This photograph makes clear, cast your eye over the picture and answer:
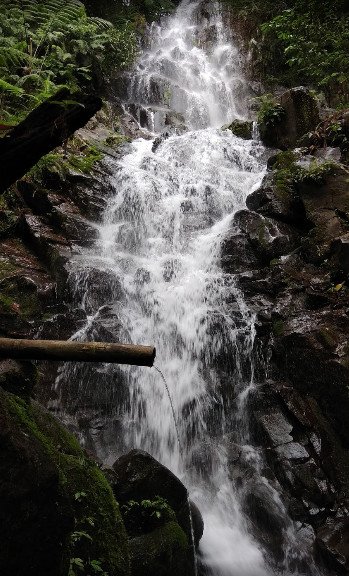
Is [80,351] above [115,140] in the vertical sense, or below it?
below

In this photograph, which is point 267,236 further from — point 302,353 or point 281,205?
point 302,353

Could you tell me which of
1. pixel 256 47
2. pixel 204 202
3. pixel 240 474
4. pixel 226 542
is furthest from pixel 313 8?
pixel 226 542

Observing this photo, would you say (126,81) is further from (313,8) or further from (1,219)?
(1,219)

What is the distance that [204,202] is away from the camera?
1083 cm

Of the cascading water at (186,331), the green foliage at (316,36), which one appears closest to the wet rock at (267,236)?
the cascading water at (186,331)

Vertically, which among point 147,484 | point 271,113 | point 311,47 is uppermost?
point 311,47

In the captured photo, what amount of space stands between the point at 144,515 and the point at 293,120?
1197 centimetres

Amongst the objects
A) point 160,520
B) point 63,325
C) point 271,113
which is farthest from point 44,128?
point 271,113

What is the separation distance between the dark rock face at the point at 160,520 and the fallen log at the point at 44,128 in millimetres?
3335

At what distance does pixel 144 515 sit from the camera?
13.2ft

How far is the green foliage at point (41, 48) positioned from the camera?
850cm

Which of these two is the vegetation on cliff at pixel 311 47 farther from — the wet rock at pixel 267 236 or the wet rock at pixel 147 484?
the wet rock at pixel 147 484

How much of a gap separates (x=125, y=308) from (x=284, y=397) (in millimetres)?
3243

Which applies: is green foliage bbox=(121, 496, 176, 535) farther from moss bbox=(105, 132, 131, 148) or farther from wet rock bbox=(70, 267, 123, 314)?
moss bbox=(105, 132, 131, 148)
